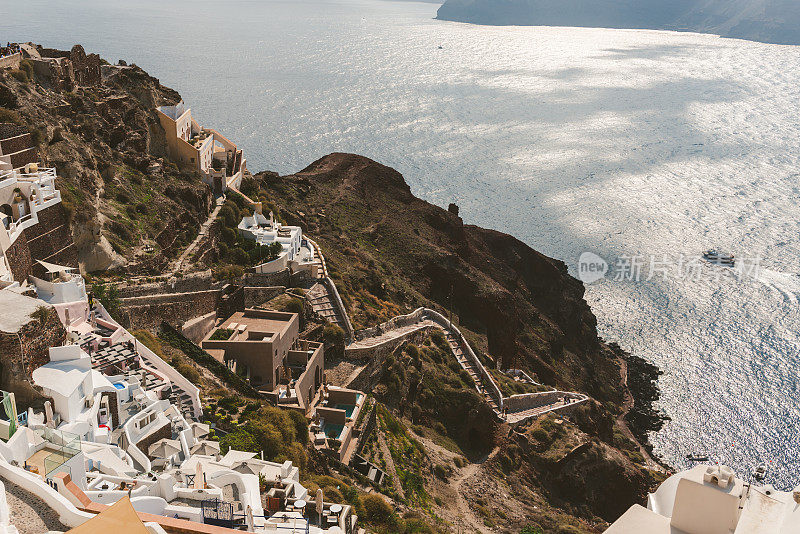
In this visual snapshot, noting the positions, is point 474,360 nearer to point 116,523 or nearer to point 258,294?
point 258,294

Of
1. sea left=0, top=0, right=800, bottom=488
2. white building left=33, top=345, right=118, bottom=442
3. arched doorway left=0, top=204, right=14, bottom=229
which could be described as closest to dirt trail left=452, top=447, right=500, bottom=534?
white building left=33, top=345, right=118, bottom=442

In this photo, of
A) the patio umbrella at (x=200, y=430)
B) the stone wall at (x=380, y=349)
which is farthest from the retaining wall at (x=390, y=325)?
the patio umbrella at (x=200, y=430)

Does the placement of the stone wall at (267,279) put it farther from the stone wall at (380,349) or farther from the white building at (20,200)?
the white building at (20,200)

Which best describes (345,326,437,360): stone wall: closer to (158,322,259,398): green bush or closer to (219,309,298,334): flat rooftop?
(219,309,298,334): flat rooftop

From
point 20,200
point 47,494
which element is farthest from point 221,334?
point 47,494

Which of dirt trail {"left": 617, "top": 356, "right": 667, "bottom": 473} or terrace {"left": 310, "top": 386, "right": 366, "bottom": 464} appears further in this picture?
dirt trail {"left": 617, "top": 356, "right": 667, "bottom": 473}
